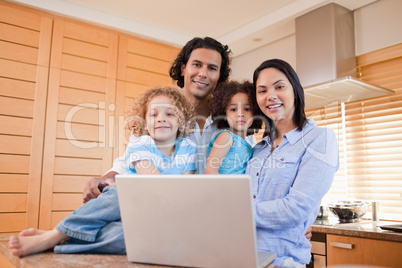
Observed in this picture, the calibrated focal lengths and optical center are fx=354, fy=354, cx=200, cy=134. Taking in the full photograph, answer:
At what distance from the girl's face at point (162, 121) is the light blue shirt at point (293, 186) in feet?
1.24

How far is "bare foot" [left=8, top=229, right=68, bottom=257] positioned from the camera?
2.89 ft

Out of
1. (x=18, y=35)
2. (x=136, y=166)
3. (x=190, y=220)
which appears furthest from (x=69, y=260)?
(x=18, y=35)

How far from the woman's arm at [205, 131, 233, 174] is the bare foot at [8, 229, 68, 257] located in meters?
0.64

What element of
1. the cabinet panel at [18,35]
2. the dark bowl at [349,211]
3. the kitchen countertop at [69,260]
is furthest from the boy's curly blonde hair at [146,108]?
the cabinet panel at [18,35]

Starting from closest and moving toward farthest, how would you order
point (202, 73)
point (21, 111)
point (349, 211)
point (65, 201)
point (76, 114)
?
point (202, 73), point (349, 211), point (21, 111), point (65, 201), point (76, 114)

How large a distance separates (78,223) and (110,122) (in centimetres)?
237

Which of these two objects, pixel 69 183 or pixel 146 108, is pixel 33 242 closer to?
pixel 146 108

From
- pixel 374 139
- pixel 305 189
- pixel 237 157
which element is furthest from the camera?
pixel 374 139

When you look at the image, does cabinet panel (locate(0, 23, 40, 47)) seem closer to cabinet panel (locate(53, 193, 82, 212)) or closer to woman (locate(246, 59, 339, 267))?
cabinet panel (locate(53, 193, 82, 212))

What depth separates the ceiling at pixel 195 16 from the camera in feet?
9.82

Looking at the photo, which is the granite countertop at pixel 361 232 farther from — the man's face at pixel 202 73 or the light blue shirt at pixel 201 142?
the man's face at pixel 202 73

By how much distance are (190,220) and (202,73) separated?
1.12 metres

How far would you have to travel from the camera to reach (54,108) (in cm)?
293

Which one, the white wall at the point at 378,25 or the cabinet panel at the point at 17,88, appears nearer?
the white wall at the point at 378,25
